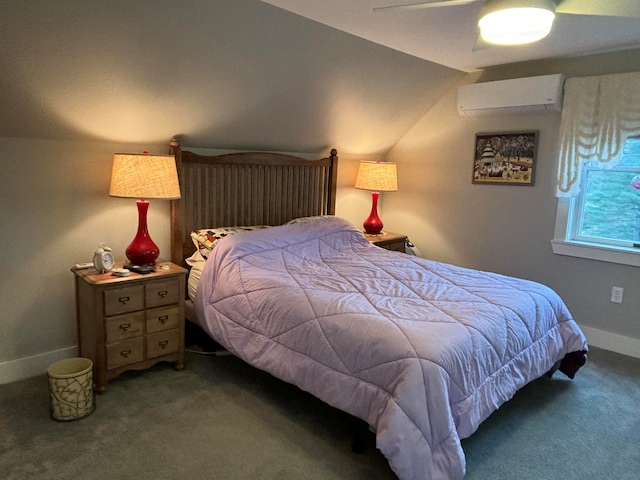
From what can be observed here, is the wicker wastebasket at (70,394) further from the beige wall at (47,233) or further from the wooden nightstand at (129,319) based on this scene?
the beige wall at (47,233)

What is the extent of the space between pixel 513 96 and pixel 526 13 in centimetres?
211

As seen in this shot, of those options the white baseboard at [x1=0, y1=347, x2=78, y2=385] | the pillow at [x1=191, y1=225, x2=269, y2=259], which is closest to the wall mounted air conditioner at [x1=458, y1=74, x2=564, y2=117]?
the pillow at [x1=191, y1=225, x2=269, y2=259]

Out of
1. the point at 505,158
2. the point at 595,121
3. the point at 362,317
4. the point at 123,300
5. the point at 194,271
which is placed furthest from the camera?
the point at 505,158

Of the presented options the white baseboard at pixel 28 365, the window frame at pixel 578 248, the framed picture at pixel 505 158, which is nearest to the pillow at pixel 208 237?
Answer: the white baseboard at pixel 28 365

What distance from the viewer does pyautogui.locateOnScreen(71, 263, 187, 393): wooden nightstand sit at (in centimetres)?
256

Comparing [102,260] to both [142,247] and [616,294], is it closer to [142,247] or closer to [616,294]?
[142,247]

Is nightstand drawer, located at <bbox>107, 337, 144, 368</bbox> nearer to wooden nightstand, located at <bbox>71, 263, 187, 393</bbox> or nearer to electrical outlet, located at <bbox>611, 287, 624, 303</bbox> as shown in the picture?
wooden nightstand, located at <bbox>71, 263, 187, 393</bbox>

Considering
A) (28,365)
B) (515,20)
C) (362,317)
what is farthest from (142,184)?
(515,20)

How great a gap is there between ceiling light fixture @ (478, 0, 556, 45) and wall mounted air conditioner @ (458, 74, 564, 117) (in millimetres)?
→ 1838

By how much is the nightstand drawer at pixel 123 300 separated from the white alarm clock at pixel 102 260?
0.62 ft

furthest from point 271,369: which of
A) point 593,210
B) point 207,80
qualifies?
point 593,210

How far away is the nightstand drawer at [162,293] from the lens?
8.90 ft

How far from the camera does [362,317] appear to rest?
2160mm

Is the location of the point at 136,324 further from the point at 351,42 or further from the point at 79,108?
the point at 351,42
